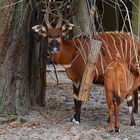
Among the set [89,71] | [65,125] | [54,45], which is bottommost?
[65,125]

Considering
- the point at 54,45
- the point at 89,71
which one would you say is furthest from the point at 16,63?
the point at 89,71

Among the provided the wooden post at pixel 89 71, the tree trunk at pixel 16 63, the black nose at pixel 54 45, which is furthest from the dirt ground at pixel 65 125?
the black nose at pixel 54 45

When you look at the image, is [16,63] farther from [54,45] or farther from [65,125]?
[65,125]

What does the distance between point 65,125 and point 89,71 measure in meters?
0.75

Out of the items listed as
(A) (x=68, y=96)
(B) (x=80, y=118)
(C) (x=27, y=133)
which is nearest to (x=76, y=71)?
(B) (x=80, y=118)

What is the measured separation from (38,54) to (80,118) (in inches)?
44.5

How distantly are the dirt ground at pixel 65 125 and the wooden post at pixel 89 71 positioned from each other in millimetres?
424

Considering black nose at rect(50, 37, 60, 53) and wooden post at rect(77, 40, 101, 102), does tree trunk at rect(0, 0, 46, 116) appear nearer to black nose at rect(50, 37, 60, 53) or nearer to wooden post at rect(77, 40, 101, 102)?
black nose at rect(50, 37, 60, 53)

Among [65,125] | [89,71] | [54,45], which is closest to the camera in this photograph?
[89,71]

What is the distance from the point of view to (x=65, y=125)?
6.19 meters

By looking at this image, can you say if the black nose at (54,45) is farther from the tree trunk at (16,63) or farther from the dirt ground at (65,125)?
the dirt ground at (65,125)

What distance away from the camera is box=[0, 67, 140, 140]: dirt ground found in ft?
18.8

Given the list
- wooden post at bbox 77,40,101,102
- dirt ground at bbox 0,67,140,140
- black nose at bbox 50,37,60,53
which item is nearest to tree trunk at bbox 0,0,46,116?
dirt ground at bbox 0,67,140,140

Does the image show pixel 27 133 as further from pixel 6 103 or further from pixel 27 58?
pixel 27 58
